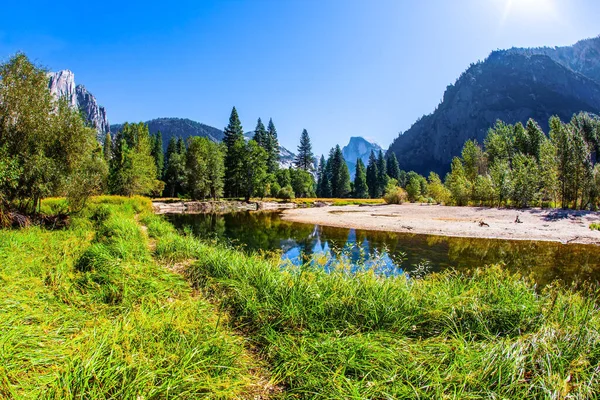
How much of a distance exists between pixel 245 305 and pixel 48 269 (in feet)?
13.4

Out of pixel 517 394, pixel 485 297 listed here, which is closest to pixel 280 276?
pixel 485 297

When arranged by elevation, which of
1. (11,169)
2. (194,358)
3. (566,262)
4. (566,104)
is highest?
(566,104)

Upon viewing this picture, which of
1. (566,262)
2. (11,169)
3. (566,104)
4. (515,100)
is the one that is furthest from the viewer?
(515,100)

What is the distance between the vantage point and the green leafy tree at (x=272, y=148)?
70.9 metres

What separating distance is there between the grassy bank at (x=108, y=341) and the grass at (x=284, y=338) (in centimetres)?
2

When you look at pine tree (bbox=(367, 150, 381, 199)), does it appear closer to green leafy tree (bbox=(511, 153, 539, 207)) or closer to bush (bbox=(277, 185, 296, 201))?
bush (bbox=(277, 185, 296, 201))

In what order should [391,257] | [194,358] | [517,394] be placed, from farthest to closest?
[391,257] → [194,358] → [517,394]

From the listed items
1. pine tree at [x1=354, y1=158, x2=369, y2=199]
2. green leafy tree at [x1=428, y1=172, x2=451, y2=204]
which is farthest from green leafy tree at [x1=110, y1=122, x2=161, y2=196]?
pine tree at [x1=354, y1=158, x2=369, y2=199]

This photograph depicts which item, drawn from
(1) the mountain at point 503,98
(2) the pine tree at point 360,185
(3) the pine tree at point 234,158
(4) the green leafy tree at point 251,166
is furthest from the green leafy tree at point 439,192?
(1) the mountain at point 503,98

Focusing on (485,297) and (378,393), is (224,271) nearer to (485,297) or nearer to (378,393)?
(378,393)

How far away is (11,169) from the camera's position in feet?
31.3

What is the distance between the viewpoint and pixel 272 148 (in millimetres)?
73062

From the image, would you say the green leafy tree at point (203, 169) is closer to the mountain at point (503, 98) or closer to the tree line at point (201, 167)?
the tree line at point (201, 167)

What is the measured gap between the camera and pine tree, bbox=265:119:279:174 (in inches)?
2788
